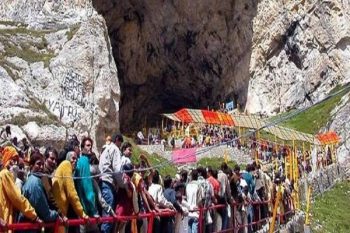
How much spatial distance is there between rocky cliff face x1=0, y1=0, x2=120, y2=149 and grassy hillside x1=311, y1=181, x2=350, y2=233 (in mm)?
9091

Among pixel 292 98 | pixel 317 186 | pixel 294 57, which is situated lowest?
pixel 317 186

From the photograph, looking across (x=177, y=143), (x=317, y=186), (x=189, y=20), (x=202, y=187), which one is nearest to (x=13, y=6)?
(x=177, y=143)

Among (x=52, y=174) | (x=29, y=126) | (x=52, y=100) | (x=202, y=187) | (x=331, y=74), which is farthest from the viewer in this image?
(x=331, y=74)

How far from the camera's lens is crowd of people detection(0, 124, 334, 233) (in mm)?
8461

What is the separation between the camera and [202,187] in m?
13.3

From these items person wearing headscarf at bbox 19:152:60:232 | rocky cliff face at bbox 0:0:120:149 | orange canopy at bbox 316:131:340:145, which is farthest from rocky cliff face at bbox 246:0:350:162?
person wearing headscarf at bbox 19:152:60:232

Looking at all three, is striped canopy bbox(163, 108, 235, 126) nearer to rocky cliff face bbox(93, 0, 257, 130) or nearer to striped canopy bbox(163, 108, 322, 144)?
striped canopy bbox(163, 108, 322, 144)

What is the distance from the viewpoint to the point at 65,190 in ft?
30.0

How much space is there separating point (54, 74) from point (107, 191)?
57.1 feet

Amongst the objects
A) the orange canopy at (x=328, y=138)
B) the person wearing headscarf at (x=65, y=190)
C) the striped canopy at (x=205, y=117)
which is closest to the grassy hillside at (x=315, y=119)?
the striped canopy at (x=205, y=117)

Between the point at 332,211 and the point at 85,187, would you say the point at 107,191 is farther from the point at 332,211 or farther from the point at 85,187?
the point at 332,211

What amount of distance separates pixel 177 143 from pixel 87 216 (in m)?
33.2

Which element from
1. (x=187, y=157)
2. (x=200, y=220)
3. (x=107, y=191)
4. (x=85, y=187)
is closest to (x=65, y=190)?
(x=85, y=187)

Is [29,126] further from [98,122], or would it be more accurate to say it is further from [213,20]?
[213,20]
